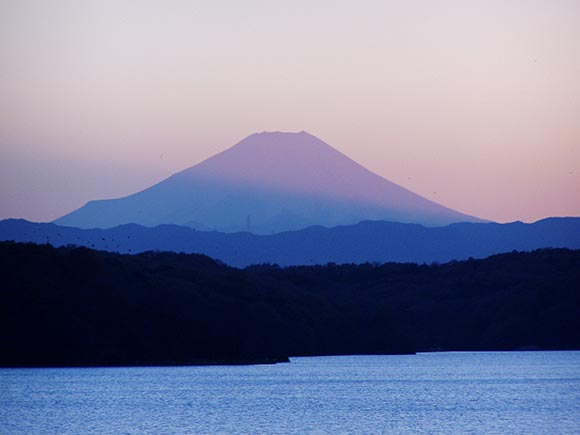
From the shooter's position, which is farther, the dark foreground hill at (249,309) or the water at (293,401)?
the dark foreground hill at (249,309)

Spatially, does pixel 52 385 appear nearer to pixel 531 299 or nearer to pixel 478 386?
pixel 478 386

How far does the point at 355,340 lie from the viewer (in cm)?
15100

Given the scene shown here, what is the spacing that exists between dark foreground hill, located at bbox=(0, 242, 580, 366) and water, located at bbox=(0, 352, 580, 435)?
359 cm

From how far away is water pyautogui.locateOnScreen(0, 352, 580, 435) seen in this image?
5381 cm

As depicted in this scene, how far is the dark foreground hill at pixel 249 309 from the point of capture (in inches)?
4198

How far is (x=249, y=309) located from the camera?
124 meters

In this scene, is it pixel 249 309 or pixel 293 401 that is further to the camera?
pixel 249 309

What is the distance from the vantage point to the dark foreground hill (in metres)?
107

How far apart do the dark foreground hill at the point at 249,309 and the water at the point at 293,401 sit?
3586mm

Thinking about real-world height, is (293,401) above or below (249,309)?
below

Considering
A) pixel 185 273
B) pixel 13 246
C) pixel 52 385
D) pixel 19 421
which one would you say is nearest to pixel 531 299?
pixel 185 273

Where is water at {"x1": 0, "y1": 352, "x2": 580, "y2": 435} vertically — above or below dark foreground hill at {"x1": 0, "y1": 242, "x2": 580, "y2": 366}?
below

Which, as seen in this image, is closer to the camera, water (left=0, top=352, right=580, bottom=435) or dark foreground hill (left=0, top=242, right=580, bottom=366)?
water (left=0, top=352, right=580, bottom=435)

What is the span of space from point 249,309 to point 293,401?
5392 centimetres
